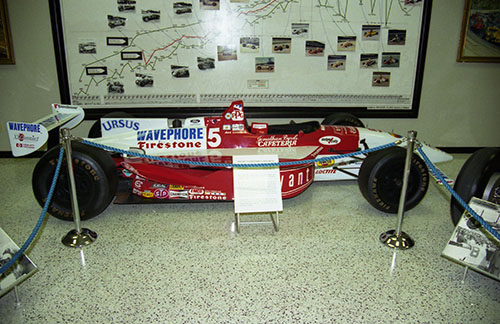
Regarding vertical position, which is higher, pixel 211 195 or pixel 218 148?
pixel 218 148

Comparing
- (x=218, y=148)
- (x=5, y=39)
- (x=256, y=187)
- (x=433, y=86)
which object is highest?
(x=5, y=39)

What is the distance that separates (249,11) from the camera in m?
4.83

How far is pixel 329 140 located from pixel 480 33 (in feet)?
10.1

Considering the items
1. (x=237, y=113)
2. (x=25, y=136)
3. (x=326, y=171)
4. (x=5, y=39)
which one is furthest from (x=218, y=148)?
(x=5, y=39)

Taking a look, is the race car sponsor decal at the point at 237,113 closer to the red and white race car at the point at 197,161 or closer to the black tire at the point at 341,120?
the red and white race car at the point at 197,161

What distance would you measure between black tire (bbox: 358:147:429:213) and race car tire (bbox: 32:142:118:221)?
2350 mm

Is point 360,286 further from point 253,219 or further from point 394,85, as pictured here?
point 394,85

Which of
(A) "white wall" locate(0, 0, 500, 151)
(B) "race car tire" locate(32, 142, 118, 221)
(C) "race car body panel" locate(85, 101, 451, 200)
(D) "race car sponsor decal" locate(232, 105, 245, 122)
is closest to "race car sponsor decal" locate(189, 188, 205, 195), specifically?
(C) "race car body panel" locate(85, 101, 451, 200)

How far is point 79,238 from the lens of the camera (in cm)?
298

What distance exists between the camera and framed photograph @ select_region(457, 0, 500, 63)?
4.91 meters

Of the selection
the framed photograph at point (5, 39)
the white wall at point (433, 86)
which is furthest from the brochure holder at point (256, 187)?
the framed photograph at point (5, 39)

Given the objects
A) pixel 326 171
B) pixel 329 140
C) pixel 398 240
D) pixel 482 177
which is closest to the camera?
pixel 482 177

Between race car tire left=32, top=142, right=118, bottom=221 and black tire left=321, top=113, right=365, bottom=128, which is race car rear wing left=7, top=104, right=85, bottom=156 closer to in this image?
race car tire left=32, top=142, right=118, bottom=221

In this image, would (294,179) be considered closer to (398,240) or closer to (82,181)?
(398,240)
